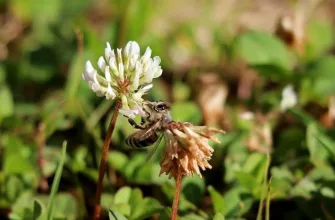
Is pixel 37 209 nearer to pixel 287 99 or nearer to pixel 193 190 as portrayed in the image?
pixel 193 190

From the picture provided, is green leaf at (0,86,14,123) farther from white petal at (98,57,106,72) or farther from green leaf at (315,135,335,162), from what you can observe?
green leaf at (315,135,335,162)

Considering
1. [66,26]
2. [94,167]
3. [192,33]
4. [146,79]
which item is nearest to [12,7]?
[66,26]

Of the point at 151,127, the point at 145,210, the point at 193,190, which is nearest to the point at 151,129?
the point at 151,127

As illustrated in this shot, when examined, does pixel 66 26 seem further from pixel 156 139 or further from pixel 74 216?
pixel 156 139

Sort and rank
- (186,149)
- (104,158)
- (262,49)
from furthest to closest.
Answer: (262,49) < (104,158) < (186,149)

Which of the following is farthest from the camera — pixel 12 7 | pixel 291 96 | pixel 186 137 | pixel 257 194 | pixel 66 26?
pixel 12 7

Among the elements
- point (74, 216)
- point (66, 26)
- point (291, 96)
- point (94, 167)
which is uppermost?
point (66, 26)

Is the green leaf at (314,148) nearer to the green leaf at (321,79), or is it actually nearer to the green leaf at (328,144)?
the green leaf at (328,144)
